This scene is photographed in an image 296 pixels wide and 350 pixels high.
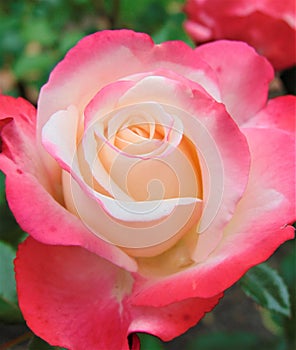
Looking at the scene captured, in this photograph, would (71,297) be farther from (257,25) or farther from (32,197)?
(257,25)

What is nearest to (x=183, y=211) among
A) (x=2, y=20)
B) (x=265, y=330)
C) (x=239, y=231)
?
(x=239, y=231)

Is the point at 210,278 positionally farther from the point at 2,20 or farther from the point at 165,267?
the point at 2,20

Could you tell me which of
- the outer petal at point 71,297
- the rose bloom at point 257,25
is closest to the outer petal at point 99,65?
the outer petal at point 71,297

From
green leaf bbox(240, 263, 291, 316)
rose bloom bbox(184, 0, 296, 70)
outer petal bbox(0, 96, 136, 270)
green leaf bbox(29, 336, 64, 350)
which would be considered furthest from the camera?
rose bloom bbox(184, 0, 296, 70)

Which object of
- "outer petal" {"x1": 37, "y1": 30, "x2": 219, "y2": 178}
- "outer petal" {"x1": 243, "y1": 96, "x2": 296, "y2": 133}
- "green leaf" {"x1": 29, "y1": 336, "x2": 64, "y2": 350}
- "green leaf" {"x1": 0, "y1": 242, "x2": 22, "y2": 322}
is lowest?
"green leaf" {"x1": 0, "y1": 242, "x2": 22, "y2": 322}

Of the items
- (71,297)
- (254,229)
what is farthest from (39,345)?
(254,229)

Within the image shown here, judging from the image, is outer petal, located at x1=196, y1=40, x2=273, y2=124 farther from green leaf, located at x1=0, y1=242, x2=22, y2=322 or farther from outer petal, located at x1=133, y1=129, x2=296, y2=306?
green leaf, located at x1=0, y1=242, x2=22, y2=322

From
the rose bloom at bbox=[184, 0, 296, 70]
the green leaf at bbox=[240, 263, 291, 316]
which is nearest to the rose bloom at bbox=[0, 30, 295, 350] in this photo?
the green leaf at bbox=[240, 263, 291, 316]

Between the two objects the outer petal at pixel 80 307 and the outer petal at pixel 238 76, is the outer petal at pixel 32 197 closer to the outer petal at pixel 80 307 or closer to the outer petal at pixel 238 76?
the outer petal at pixel 80 307
